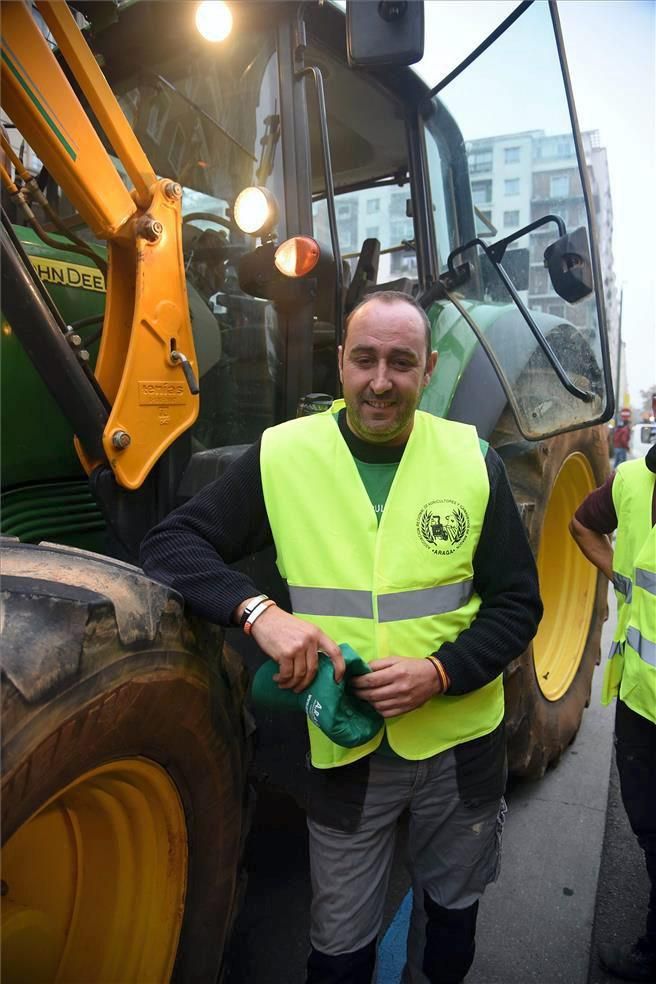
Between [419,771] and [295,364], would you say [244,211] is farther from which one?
[419,771]

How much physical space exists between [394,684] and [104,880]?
695 millimetres

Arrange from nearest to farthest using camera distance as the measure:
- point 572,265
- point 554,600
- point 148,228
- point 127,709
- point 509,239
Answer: point 127,709 < point 148,228 < point 572,265 < point 509,239 < point 554,600

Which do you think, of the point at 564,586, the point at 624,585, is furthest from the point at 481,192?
the point at 564,586

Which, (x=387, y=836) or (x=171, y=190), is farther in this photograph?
(x=171, y=190)

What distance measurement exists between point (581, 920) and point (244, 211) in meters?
2.36

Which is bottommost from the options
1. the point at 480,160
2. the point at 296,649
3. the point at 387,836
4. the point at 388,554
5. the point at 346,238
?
the point at 387,836

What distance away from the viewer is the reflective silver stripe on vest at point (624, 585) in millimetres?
2090

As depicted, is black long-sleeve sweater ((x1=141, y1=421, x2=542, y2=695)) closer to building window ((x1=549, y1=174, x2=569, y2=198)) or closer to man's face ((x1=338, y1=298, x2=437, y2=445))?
man's face ((x1=338, y1=298, x2=437, y2=445))

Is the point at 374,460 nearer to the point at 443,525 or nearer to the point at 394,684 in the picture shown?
the point at 443,525

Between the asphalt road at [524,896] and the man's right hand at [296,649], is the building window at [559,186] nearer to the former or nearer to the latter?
the man's right hand at [296,649]

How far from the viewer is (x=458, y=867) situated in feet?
5.35

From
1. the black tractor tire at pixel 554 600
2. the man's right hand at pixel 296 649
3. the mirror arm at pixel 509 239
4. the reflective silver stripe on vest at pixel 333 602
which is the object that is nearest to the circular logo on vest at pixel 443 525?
the reflective silver stripe on vest at pixel 333 602

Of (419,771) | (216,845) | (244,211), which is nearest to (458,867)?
(419,771)

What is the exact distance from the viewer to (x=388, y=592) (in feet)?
4.87
